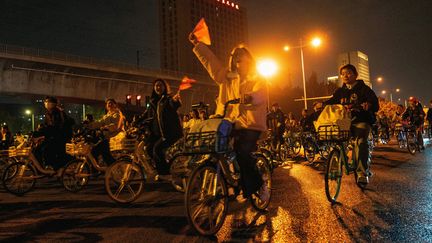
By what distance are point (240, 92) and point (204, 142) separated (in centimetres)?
104

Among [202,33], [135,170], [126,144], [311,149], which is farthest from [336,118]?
[311,149]

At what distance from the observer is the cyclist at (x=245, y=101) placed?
14.4ft

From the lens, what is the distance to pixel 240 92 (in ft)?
15.2

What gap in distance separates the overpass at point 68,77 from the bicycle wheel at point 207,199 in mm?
28873

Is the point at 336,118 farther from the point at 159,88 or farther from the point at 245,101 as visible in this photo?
the point at 159,88

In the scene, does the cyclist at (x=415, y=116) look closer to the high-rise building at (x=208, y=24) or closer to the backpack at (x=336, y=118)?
the backpack at (x=336, y=118)

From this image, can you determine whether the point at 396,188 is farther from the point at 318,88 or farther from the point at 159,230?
the point at 318,88

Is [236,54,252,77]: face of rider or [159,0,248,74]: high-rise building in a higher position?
[159,0,248,74]: high-rise building

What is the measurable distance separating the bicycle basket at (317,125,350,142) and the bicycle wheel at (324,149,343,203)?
0.19 m

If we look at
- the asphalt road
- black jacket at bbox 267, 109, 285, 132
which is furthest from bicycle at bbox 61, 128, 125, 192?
black jacket at bbox 267, 109, 285, 132

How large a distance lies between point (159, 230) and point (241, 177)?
3.79ft

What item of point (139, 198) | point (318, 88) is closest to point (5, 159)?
point (139, 198)

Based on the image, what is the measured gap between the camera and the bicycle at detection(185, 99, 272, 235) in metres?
3.83

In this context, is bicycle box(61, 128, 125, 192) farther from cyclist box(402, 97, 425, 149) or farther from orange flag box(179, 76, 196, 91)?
cyclist box(402, 97, 425, 149)
